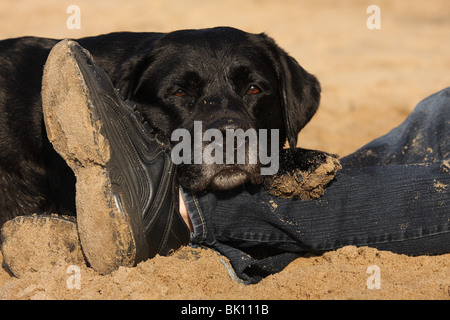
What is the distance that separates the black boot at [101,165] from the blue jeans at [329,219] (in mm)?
327

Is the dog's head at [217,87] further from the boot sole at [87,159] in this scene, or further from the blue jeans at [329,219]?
the boot sole at [87,159]

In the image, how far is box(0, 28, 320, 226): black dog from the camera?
3236mm

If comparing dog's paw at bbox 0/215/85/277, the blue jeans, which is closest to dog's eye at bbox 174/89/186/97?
the blue jeans

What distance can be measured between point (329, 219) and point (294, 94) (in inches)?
41.5

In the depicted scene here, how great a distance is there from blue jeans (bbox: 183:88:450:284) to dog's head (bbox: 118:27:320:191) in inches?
6.2

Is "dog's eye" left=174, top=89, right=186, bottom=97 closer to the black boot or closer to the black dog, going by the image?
the black dog

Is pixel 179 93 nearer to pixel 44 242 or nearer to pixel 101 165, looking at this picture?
pixel 101 165

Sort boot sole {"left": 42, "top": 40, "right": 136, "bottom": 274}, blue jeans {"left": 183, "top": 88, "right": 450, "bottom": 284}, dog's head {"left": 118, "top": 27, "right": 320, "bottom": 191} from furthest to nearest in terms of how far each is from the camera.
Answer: dog's head {"left": 118, "top": 27, "right": 320, "bottom": 191} < blue jeans {"left": 183, "top": 88, "right": 450, "bottom": 284} < boot sole {"left": 42, "top": 40, "right": 136, "bottom": 274}

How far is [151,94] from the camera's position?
336 cm

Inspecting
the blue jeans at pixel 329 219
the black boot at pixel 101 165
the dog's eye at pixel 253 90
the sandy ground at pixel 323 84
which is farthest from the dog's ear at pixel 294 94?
the black boot at pixel 101 165

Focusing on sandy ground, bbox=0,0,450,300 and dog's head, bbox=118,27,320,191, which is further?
dog's head, bbox=118,27,320,191

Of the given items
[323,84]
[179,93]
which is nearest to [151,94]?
[179,93]

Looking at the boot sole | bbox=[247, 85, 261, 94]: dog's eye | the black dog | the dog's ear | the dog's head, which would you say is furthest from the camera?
the dog's ear
